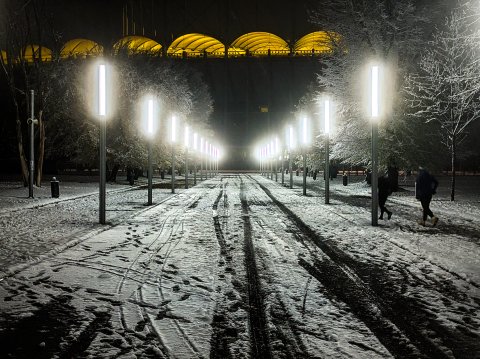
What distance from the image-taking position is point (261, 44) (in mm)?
104625

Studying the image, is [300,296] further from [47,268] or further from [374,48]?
[374,48]

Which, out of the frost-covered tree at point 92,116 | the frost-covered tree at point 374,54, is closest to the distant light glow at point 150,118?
the frost-covered tree at point 374,54

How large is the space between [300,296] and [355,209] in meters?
13.2

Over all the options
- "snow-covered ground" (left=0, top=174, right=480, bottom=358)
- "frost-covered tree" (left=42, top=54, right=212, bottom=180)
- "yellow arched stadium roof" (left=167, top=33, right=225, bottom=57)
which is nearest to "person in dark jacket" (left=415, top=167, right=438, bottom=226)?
"snow-covered ground" (left=0, top=174, right=480, bottom=358)

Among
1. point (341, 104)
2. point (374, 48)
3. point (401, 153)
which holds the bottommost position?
point (401, 153)

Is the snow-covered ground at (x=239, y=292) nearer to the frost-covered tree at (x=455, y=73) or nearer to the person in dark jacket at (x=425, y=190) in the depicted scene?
the person in dark jacket at (x=425, y=190)

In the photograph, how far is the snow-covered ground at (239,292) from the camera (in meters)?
4.65

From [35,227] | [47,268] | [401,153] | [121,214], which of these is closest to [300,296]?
[47,268]

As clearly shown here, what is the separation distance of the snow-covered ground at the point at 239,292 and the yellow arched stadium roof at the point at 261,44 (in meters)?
92.6

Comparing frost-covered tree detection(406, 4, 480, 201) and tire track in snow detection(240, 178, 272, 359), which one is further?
frost-covered tree detection(406, 4, 480, 201)

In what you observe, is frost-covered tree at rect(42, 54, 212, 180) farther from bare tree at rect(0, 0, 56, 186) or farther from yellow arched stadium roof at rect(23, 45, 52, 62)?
bare tree at rect(0, 0, 56, 186)

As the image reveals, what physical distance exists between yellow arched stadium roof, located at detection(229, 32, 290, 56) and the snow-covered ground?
304ft

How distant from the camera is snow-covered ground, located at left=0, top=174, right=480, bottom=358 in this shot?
465 centimetres

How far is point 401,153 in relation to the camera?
28.3m
